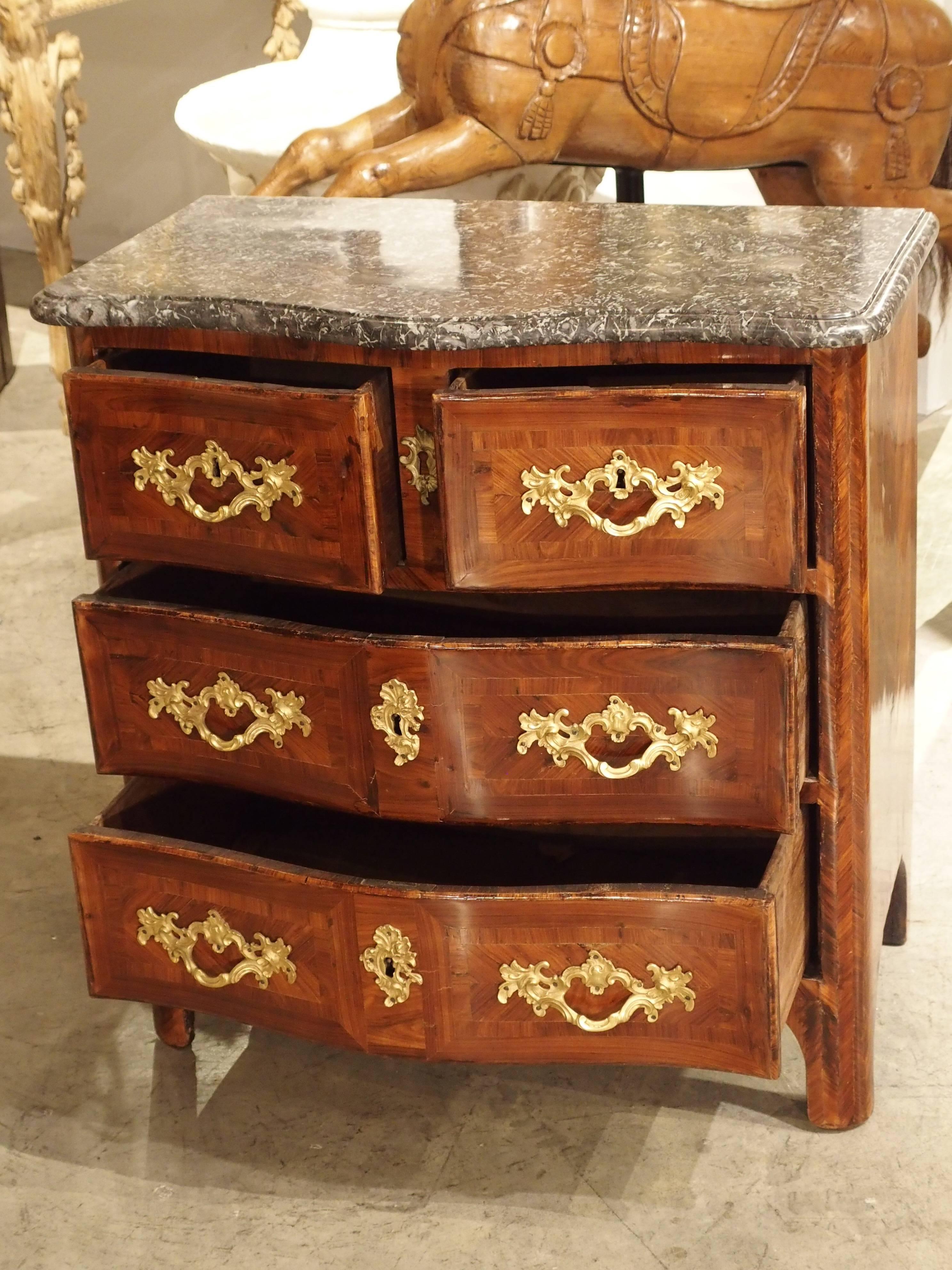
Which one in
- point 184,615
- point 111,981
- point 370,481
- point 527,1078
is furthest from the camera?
point 527,1078

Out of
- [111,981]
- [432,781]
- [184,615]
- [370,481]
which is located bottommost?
[111,981]

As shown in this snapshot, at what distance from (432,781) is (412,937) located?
0.12 metres

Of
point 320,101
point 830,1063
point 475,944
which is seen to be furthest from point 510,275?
point 320,101

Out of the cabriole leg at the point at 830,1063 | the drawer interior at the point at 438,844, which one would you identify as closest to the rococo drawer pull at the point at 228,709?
the drawer interior at the point at 438,844

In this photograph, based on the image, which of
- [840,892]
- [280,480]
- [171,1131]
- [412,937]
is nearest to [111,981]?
[171,1131]

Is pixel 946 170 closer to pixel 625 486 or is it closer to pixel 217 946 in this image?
pixel 625 486

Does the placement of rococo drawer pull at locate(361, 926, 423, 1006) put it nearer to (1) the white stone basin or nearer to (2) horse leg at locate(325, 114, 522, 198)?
(2) horse leg at locate(325, 114, 522, 198)

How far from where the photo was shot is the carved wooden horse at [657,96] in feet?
6.97

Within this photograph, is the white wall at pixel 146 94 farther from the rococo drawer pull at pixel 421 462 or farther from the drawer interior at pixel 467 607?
the rococo drawer pull at pixel 421 462

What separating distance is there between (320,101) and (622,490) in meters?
1.70

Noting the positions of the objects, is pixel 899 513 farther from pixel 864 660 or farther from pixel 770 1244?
pixel 770 1244

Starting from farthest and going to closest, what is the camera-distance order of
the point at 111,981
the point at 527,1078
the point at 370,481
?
1. the point at 527,1078
2. the point at 111,981
3. the point at 370,481

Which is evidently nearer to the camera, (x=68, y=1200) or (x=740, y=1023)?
(x=740, y=1023)

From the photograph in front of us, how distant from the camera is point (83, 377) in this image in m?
1.20
